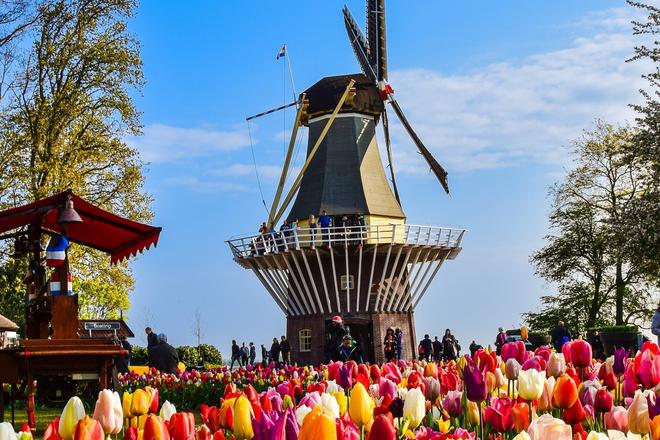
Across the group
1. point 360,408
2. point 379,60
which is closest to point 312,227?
point 379,60

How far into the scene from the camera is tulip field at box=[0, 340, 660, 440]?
2.56 m

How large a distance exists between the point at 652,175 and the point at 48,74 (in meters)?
18.1

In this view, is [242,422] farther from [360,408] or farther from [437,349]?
[437,349]

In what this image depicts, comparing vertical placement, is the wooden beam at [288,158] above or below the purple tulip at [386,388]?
above

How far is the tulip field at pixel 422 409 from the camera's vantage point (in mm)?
2559

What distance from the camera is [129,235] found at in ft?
42.9

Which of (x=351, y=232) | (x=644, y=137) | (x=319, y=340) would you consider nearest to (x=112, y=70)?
(x=351, y=232)

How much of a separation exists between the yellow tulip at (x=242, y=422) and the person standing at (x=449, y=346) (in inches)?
978

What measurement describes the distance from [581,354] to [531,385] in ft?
3.88

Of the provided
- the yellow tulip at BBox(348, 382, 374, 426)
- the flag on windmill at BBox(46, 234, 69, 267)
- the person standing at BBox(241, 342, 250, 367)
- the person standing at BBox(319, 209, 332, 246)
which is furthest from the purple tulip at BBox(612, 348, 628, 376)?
the person standing at BBox(241, 342, 250, 367)

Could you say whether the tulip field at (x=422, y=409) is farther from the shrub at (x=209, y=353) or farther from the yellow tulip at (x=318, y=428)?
the shrub at (x=209, y=353)

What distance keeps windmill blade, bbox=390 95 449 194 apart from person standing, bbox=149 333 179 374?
23.2 meters

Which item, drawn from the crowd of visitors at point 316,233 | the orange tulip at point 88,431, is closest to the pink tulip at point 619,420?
the orange tulip at point 88,431

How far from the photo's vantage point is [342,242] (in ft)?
108
